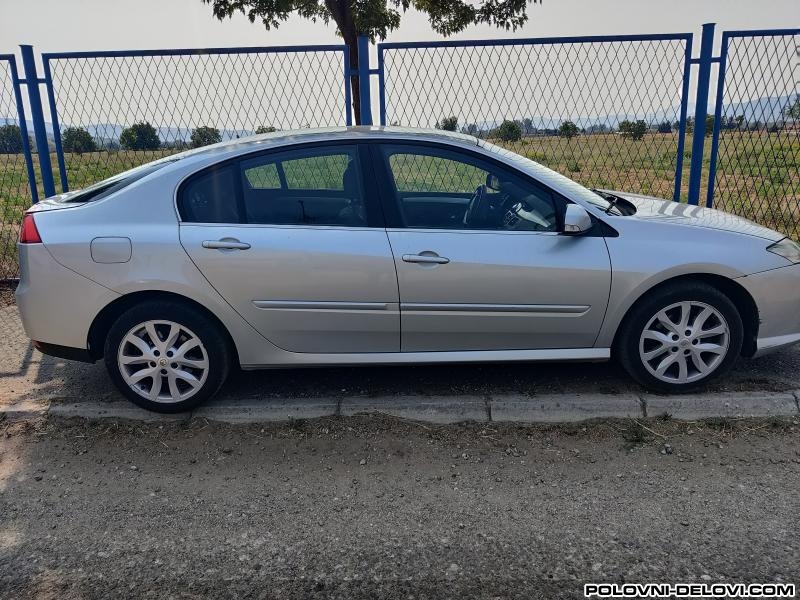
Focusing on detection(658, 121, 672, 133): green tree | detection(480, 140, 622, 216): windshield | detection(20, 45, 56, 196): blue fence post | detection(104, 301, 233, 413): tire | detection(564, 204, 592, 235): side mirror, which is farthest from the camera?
detection(658, 121, 672, 133): green tree

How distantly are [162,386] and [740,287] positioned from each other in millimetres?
3385

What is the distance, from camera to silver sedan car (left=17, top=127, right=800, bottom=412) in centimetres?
359

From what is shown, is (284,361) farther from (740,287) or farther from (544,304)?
(740,287)

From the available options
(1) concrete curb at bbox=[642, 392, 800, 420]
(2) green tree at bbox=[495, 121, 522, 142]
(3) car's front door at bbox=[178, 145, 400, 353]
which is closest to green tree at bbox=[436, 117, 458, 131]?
(2) green tree at bbox=[495, 121, 522, 142]

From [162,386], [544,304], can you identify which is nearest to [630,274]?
[544,304]

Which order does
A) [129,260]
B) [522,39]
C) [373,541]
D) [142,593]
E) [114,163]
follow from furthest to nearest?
1. [114,163]
2. [522,39]
3. [129,260]
4. [373,541]
5. [142,593]

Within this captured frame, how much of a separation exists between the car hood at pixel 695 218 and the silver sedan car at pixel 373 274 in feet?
0.12

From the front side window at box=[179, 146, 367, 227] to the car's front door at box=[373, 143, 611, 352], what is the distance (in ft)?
0.67

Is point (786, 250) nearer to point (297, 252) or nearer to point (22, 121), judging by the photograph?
point (297, 252)

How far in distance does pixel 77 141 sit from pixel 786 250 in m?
5.96

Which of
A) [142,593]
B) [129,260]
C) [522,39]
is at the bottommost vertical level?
[142,593]

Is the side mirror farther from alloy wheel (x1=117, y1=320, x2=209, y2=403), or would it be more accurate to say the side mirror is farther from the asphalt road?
alloy wheel (x1=117, y1=320, x2=209, y2=403)

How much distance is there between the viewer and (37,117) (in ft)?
19.5

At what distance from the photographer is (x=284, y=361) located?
12.5ft
